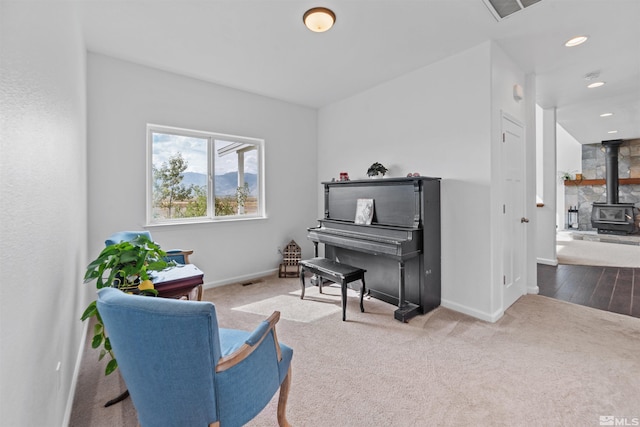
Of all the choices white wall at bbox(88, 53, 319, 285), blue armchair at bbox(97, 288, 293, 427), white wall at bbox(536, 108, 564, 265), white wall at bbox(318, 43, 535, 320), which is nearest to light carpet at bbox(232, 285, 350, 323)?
white wall at bbox(88, 53, 319, 285)

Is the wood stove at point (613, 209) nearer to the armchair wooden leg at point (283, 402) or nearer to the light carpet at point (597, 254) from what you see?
the light carpet at point (597, 254)

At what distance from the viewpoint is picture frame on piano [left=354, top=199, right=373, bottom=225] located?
341 cm

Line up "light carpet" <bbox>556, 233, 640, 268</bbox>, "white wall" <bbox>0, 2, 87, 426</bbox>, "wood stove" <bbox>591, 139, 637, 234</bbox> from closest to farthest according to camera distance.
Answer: "white wall" <bbox>0, 2, 87, 426</bbox> < "light carpet" <bbox>556, 233, 640, 268</bbox> < "wood stove" <bbox>591, 139, 637, 234</bbox>

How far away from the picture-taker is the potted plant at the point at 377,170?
142 inches

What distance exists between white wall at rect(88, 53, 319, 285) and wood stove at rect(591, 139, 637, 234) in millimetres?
8625

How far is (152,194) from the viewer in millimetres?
3434

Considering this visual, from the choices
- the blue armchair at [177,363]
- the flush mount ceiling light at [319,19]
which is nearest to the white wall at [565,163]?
the flush mount ceiling light at [319,19]

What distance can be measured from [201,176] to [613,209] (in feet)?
34.4

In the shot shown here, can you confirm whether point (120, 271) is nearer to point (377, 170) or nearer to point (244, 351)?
point (244, 351)

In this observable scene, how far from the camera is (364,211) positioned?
11.4ft

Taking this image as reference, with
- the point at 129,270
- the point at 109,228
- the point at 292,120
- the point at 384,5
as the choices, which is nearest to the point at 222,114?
the point at 292,120

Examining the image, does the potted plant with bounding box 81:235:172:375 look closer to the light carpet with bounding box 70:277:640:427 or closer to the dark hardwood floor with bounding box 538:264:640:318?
the light carpet with bounding box 70:277:640:427

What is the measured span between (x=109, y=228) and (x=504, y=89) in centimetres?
449

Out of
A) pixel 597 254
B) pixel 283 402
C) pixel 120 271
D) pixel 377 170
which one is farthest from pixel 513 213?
pixel 597 254
